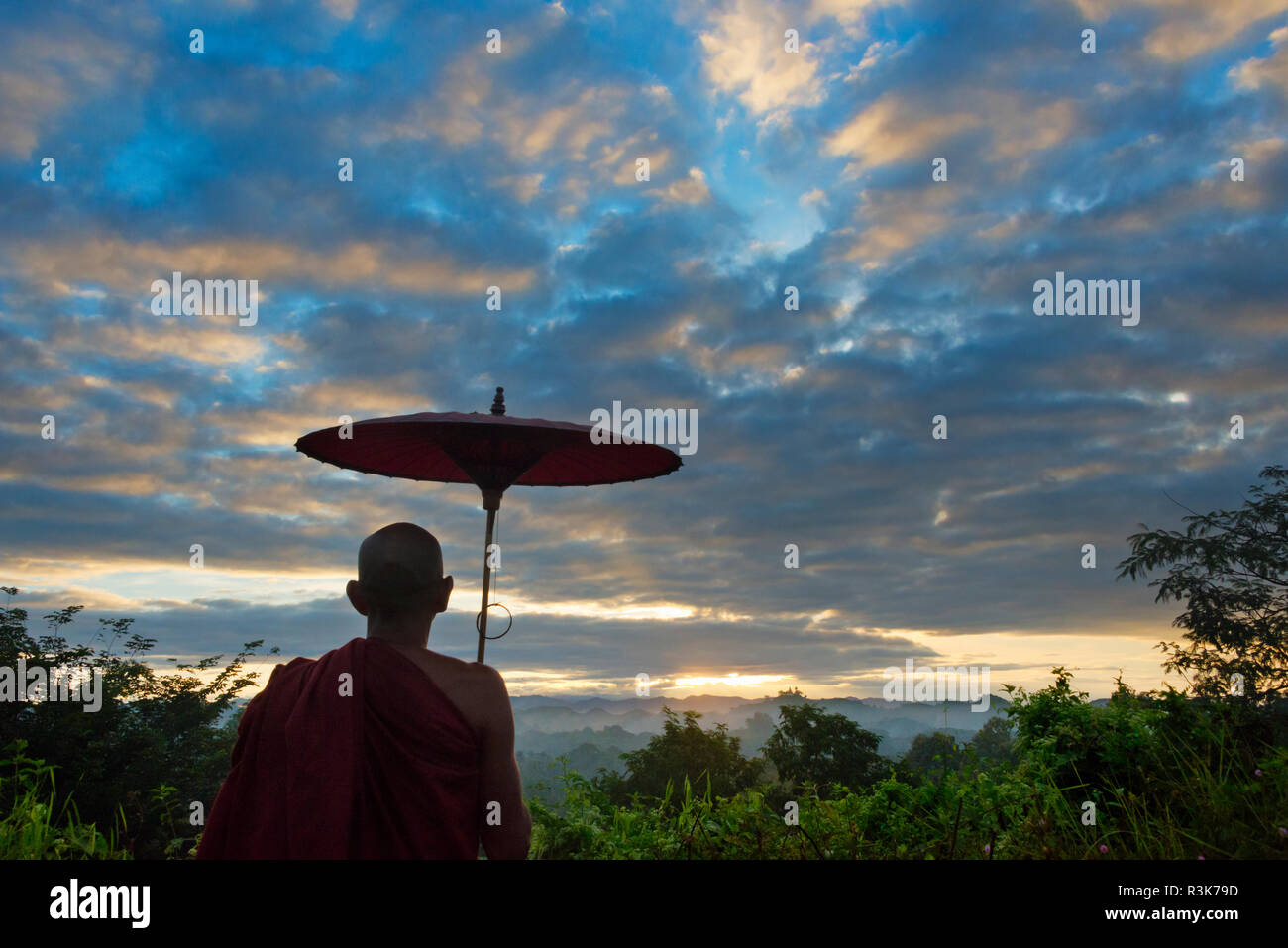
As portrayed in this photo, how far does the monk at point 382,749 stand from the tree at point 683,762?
33.8 meters

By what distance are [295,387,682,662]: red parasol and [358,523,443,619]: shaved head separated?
115cm

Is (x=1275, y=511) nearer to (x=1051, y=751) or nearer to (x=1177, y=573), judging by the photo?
(x=1177, y=573)

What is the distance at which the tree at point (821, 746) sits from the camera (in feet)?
109

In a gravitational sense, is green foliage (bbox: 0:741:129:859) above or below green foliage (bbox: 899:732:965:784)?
below

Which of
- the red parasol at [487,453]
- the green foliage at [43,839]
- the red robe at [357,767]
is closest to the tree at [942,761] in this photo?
the red parasol at [487,453]

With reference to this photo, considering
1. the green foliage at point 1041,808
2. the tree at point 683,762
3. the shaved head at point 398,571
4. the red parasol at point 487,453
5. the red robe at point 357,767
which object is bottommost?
the tree at point 683,762

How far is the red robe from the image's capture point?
3.26 m

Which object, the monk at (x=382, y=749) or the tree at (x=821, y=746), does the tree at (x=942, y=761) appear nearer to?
the monk at (x=382, y=749)

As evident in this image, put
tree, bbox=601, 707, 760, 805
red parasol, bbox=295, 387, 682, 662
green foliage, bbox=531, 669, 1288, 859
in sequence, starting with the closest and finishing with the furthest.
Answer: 1. red parasol, bbox=295, 387, 682, 662
2. green foliage, bbox=531, 669, 1288, 859
3. tree, bbox=601, 707, 760, 805

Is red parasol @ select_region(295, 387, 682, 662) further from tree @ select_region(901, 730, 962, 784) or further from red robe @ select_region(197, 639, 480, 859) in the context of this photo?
tree @ select_region(901, 730, 962, 784)

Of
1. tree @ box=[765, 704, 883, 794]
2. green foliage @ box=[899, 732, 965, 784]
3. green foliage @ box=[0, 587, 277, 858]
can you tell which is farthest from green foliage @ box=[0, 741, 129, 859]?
tree @ box=[765, 704, 883, 794]
